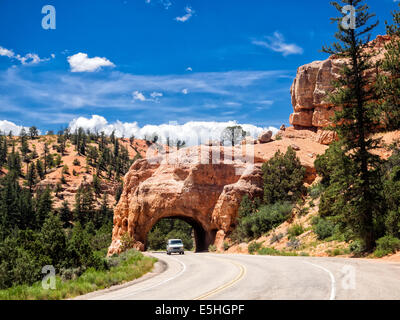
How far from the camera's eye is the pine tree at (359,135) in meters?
21.5

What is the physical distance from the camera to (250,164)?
155 feet

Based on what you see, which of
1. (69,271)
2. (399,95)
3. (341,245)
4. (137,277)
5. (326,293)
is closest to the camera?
(326,293)

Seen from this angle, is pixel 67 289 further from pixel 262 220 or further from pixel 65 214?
pixel 65 214

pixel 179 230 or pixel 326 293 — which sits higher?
pixel 326 293

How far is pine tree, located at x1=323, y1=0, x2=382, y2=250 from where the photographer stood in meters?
21.5

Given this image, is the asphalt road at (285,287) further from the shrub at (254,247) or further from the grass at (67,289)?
the shrub at (254,247)

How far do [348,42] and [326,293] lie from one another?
18.1 m

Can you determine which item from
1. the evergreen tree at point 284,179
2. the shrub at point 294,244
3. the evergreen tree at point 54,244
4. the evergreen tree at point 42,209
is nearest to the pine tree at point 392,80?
the shrub at point 294,244

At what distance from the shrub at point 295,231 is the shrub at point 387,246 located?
11.6 metres

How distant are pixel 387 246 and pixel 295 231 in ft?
41.3

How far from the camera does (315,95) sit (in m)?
59.1

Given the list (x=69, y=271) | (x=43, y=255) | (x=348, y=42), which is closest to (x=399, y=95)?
(x=348, y=42)

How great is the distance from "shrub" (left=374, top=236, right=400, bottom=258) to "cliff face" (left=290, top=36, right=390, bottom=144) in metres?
36.8

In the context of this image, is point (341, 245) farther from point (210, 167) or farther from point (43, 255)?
point (210, 167)
